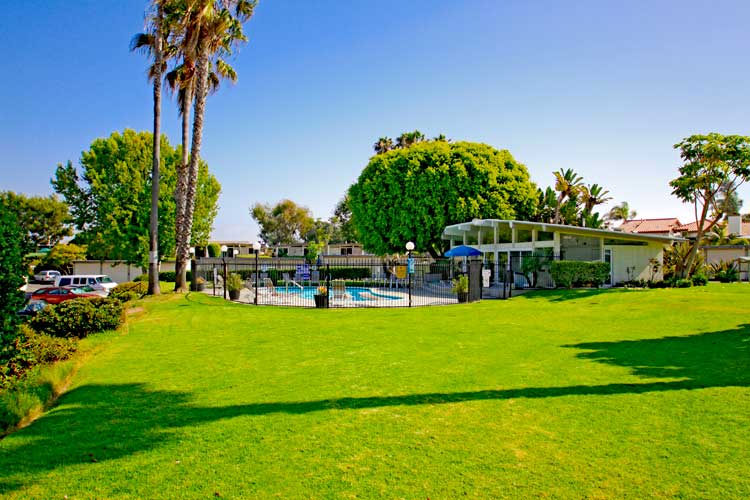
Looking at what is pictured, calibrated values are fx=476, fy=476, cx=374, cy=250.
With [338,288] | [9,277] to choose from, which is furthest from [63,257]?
[9,277]

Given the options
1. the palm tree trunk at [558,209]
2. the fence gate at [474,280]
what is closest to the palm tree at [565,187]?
the palm tree trunk at [558,209]

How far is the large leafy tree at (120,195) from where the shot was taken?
104 ft

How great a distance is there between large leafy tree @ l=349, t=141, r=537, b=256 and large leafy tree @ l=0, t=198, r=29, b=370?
2701 cm

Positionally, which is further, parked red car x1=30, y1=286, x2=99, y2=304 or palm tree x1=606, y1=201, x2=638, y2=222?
palm tree x1=606, y1=201, x2=638, y2=222

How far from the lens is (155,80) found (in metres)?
22.5

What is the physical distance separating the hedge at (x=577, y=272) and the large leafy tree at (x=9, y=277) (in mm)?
21279

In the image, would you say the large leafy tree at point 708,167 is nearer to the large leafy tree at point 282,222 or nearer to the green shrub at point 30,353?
the green shrub at point 30,353

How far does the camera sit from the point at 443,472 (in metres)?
4.23

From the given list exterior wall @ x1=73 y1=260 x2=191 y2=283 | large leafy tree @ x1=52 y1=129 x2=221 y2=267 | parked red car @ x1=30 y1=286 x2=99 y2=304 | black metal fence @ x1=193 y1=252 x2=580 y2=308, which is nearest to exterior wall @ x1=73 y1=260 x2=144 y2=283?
exterior wall @ x1=73 y1=260 x2=191 y2=283

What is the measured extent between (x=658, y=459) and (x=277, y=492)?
11.4 ft

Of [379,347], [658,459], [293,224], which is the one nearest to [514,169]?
[379,347]

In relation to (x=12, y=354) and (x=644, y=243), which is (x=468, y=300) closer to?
(x=644, y=243)

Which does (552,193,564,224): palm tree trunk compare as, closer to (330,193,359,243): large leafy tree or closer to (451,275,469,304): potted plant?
(451,275,469,304): potted plant

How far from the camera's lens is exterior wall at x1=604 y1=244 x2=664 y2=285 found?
2417 centimetres
